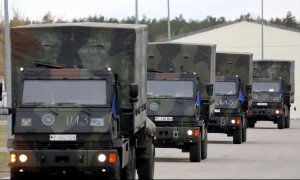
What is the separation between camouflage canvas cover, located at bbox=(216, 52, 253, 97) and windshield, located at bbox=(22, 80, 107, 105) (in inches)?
838

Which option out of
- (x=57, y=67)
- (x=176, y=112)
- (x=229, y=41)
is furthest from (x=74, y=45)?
(x=229, y=41)

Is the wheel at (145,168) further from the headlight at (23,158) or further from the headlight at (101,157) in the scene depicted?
the headlight at (23,158)

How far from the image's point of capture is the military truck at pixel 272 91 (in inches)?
2090

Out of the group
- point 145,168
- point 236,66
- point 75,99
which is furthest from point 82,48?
point 236,66

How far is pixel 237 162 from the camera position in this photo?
2892 centimetres

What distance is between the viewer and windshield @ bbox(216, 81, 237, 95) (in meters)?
38.6

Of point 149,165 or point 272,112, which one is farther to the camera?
point 272,112

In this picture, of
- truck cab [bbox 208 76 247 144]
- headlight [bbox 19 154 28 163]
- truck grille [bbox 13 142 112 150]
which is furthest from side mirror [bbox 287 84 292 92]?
headlight [bbox 19 154 28 163]

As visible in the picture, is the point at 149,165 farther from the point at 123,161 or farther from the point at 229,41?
the point at 229,41

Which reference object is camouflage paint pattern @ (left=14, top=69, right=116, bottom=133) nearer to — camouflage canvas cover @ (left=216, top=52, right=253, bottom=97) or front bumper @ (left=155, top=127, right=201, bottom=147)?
front bumper @ (left=155, top=127, right=201, bottom=147)

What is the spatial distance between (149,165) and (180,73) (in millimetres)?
7591

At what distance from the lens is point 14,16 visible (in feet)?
252

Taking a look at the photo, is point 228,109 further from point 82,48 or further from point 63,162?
point 63,162

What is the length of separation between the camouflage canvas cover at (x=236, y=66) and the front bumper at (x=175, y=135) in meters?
11.1
